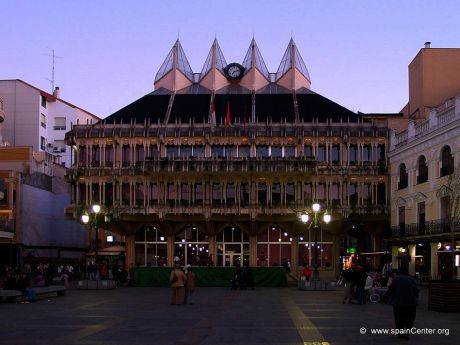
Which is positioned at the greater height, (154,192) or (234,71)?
(234,71)

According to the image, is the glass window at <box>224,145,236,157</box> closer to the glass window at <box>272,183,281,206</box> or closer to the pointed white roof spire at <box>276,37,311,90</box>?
the glass window at <box>272,183,281,206</box>

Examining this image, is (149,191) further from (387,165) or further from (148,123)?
(387,165)

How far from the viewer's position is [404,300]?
1783cm

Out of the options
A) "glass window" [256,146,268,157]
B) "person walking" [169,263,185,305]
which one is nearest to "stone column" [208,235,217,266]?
"glass window" [256,146,268,157]

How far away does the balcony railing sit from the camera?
5372 cm

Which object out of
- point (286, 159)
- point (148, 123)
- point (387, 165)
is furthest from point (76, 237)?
point (387, 165)

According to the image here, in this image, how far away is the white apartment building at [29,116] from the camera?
95.4m

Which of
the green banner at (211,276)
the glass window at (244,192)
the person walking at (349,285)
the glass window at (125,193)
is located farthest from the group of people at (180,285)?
the glass window at (125,193)

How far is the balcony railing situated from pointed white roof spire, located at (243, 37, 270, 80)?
2622 centimetres

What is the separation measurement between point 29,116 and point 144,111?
82.4 ft

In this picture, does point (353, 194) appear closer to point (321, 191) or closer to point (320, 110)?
point (321, 191)

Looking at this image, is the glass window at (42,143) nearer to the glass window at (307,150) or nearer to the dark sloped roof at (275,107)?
the dark sloped roof at (275,107)

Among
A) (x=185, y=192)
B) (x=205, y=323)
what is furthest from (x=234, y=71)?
(x=205, y=323)

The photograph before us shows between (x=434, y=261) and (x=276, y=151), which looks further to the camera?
(x=276, y=151)
